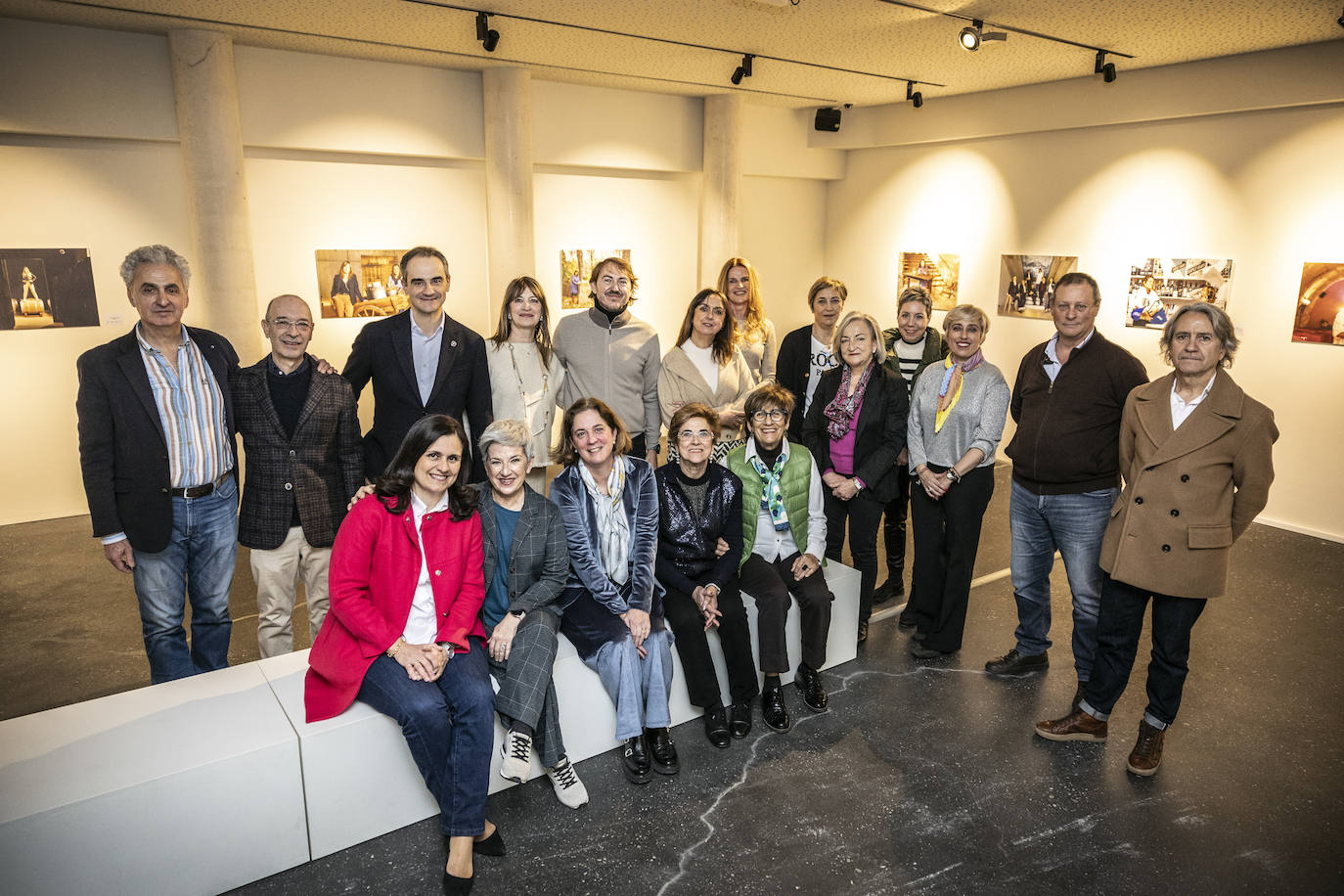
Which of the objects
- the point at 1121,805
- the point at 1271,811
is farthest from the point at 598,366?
the point at 1271,811

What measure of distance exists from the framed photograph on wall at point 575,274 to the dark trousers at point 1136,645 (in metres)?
6.70

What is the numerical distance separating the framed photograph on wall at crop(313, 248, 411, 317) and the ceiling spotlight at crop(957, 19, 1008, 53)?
5163 millimetres

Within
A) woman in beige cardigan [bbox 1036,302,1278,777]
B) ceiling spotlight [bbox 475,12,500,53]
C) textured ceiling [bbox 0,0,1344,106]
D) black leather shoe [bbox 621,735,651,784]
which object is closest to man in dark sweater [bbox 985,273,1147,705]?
woman in beige cardigan [bbox 1036,302,1278,777]

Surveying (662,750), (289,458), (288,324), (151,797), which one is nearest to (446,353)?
(288,324)

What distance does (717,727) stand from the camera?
12.5 ft

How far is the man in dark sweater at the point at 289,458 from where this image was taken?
146 inches

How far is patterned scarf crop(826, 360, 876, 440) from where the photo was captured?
4.65 meters

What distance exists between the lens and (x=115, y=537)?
338cm

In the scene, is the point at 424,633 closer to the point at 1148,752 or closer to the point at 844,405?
the point at 844,405

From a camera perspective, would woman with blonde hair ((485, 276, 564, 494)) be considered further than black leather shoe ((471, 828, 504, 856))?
Yes

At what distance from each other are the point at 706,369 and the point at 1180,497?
2.56 metres

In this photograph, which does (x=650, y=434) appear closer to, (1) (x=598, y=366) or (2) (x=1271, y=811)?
(1) (x=598, y=366)

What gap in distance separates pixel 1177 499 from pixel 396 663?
3140mm

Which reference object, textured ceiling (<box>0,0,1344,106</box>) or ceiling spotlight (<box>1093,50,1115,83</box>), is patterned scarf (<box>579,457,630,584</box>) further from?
ceiling spotlight (<box>1093,50,1115,83</box>)
